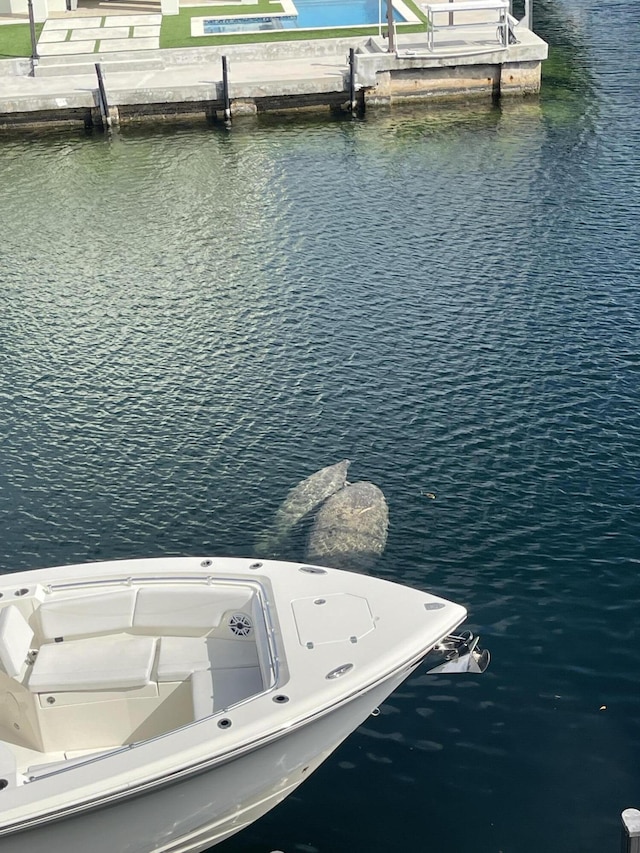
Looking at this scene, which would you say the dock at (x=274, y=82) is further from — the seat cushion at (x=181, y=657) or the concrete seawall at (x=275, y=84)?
the seat cushion at (x=181, y=657)

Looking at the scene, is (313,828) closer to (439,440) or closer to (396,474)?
(396,474)

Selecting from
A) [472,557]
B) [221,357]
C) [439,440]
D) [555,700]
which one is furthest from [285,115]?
[555,700]

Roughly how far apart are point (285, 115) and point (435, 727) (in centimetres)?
A: 2589

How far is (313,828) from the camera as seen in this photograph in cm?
1043

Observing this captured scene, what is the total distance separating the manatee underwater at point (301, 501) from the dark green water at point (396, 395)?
304mm

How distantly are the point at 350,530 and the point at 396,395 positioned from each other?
4.11m

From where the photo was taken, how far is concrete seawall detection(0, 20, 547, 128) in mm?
33469

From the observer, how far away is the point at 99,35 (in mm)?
39375

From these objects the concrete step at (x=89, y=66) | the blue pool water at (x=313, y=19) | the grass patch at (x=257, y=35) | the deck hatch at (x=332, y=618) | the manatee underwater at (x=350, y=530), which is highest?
the blue pool water at (x=313, y=19)

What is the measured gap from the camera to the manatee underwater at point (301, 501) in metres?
14.8

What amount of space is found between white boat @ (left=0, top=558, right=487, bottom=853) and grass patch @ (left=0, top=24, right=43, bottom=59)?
98.0ft

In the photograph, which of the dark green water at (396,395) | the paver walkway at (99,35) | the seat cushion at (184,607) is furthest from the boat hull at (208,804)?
the paver walkway at (99,35)

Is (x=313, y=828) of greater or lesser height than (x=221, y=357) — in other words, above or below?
below

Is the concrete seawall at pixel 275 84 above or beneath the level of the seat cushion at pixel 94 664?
above
